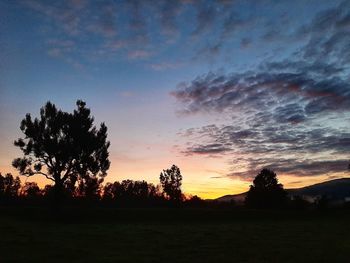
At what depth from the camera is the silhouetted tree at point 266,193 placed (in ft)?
397

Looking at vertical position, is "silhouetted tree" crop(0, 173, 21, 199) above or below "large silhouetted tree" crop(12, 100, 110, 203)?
above

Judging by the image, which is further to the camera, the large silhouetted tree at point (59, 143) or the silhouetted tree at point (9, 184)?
the silhouetted tree at point (9, 184)

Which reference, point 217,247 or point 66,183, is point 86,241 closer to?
point 217,247

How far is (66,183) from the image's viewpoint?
6325 centimetres

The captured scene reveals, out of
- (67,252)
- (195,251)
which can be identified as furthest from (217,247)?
(67,252)

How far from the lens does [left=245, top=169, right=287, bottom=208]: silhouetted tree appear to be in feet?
397

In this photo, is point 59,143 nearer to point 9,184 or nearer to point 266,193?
point 266,193

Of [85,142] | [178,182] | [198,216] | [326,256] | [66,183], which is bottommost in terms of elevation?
[326,256]

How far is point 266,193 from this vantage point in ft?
399

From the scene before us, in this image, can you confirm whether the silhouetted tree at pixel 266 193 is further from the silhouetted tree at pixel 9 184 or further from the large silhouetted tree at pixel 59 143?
the silhouetted tree at pixel 9 184

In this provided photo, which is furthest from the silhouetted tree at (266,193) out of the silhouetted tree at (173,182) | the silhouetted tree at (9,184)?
the silhouetted tree at (9,184)

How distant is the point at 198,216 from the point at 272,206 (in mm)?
61121

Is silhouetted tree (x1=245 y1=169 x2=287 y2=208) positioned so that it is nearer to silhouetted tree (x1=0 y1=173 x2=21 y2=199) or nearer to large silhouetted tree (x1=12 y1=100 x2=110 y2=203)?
large silhouetted tree (x1=12 y1=100 x2=110 y2=203)

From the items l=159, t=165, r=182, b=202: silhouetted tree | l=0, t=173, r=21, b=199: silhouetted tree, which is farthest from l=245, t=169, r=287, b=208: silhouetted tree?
l=0, t=173, r=21, b=199: silhouetted tree
